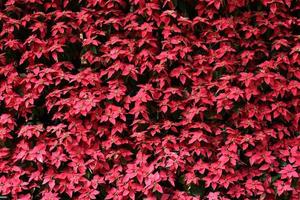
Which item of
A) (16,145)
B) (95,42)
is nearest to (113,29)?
(95,42)

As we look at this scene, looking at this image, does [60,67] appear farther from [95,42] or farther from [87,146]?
[87,146]

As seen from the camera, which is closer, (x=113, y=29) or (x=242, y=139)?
(x=242, y=139)

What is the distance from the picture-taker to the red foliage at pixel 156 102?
3184mm

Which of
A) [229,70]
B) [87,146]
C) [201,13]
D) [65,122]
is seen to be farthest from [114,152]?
[201,13]

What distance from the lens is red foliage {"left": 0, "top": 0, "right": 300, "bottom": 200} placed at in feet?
10.4

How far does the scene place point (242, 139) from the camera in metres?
3.18

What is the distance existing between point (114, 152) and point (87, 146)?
9.1 inches

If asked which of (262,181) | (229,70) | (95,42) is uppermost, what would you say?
(95,42)

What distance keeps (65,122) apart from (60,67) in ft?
1.47

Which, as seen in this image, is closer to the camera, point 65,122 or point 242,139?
point 242,139

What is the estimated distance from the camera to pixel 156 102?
10.8ft

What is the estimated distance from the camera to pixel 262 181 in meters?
3.22

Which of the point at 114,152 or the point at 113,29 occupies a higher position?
the point at 113,29

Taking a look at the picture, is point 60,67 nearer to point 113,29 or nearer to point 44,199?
point 113,29
